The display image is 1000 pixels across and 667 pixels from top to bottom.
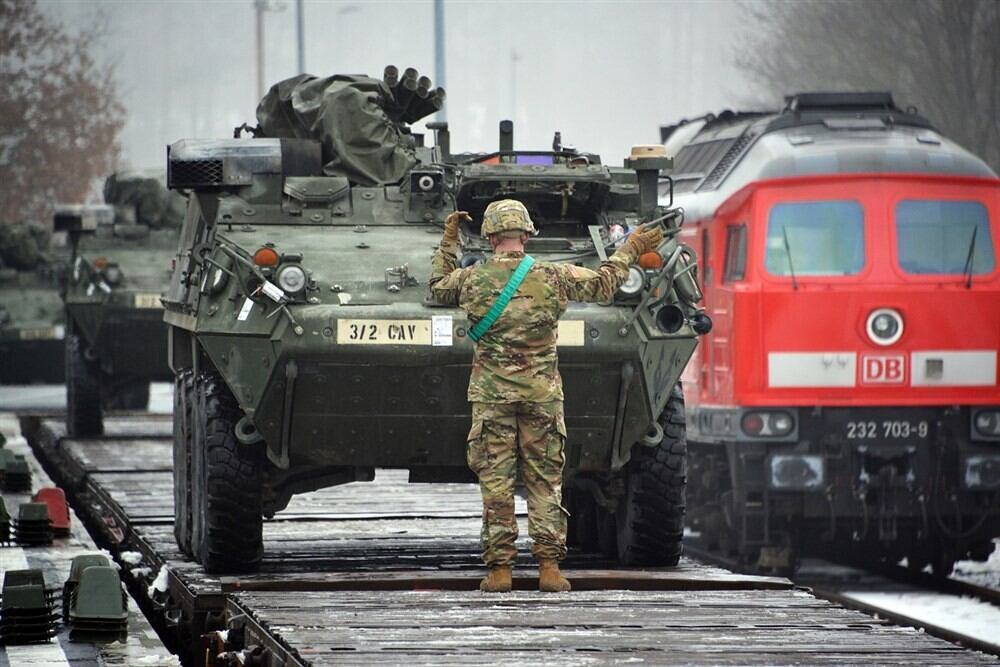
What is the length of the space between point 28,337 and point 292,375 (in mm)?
22073

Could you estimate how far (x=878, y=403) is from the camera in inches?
623

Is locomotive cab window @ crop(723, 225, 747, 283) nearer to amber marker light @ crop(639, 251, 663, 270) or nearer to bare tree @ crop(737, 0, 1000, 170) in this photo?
amber marker light @ crop(639, 251, 663, 270)

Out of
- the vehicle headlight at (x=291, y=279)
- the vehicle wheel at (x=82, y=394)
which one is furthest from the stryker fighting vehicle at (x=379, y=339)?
the vehicle wheel at (x=82, y=394)

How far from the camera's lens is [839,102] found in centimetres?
1719

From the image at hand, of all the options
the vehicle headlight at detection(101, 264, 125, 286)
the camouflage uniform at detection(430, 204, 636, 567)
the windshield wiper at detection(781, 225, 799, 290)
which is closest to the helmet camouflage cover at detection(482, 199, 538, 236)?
the camouflage uniform at detection(430, 204, 636, 567)

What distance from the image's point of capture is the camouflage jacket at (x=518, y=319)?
31.4 feet

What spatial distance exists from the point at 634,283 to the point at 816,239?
234 inches

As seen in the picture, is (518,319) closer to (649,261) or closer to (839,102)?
(649,261)

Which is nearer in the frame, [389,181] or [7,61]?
[389,181]

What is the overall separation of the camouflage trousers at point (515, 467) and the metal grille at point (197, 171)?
2252 mm

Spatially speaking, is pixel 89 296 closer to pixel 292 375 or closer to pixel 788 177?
pixel 788 177

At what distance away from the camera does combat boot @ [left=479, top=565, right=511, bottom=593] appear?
31.6 ft

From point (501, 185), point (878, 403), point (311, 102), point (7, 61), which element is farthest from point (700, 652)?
point (7, 61)

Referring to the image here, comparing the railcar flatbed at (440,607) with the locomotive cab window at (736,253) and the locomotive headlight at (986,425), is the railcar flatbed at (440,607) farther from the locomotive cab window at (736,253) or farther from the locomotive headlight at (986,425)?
the locomotive headlight at (986,425)
